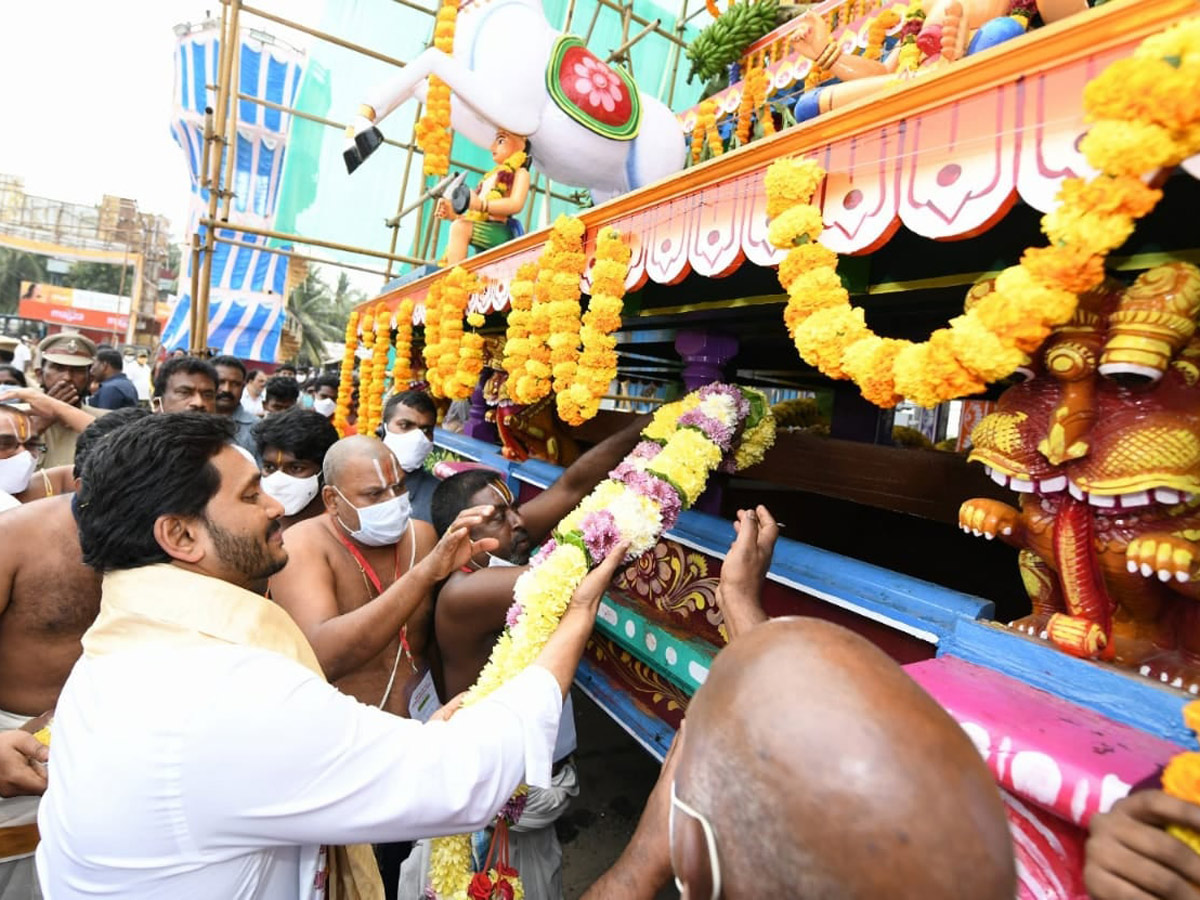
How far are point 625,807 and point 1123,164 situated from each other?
3.91m

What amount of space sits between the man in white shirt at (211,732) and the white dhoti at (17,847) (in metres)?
0.67

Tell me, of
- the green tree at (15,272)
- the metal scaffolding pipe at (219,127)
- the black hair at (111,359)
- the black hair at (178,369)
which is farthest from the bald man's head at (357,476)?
the green tree at (15,272)

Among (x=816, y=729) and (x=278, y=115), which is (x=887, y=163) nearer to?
(x=816, y=729)

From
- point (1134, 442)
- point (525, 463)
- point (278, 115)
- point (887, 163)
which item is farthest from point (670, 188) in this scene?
point (278, 115)

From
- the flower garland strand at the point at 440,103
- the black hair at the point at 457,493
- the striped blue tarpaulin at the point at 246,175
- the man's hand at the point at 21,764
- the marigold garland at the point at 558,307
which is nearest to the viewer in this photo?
the man's hand at the point at 21,764

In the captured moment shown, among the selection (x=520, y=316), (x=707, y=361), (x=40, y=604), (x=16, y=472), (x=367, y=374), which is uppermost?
(x=520, y=316)

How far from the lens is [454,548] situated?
7.08 ft

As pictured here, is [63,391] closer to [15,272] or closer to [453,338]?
[453,338]

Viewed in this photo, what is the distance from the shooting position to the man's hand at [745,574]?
1.72 metres

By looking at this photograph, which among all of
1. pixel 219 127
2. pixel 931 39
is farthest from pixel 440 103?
pixel 219 127

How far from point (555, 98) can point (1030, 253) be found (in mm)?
3104

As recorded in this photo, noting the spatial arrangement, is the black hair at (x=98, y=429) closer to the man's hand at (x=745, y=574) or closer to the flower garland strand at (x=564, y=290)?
the flower garland strand at (x=564, y=290)

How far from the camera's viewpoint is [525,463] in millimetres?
4527

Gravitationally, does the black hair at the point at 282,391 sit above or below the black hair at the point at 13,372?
above
